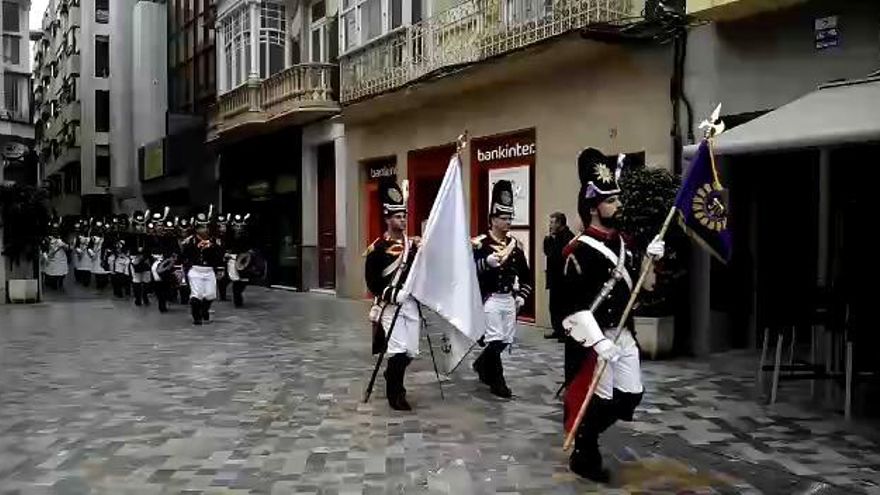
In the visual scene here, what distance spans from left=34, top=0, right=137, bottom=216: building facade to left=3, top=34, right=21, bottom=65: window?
932 centimetres

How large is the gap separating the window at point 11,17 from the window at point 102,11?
57.4 ft

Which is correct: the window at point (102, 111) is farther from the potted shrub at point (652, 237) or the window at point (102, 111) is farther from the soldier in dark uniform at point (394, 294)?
the soldier in dark uniform at point (394, 294)

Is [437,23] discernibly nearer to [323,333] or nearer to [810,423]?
[323,333]

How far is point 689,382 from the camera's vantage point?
10398 mm

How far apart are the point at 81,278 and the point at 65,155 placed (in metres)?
30.7

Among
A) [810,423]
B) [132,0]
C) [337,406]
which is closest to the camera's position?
[810,423]

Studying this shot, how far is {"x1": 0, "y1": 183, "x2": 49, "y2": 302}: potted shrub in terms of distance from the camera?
22344 millimetres

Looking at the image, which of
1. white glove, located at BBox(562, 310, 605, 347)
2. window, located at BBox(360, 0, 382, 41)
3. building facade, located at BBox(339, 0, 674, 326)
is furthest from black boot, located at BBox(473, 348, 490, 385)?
window, located at BBox(360, 0, 382, 41)

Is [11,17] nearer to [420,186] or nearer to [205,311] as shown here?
[420,186]

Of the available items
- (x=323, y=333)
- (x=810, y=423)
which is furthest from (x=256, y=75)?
(x=810, y=423)

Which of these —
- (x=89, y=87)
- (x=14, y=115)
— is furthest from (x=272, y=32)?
(x=89, y=87)

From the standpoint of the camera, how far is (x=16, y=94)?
117 ft

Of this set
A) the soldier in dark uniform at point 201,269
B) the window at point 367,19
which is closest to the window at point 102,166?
the window at point 367,19

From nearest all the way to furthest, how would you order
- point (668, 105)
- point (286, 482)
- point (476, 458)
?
point (286, 482)
point (476, 458)
point (668, 105)
